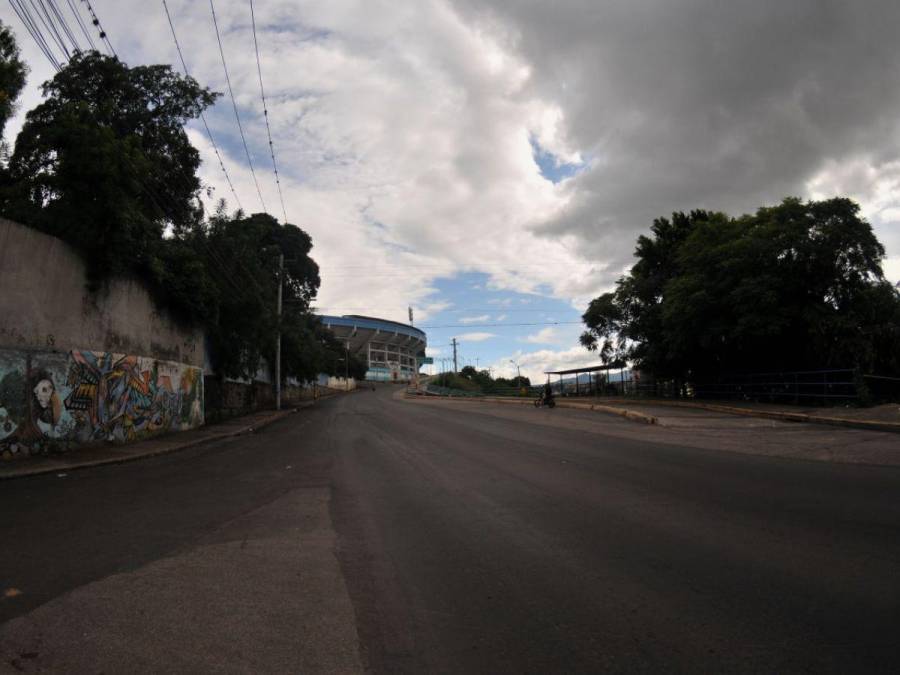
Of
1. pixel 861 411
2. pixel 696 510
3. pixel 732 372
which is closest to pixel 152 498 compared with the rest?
pixel 696 510

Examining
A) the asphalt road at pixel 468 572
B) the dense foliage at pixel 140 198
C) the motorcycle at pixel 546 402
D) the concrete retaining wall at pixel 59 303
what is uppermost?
the dense foliage at pixel 140 198

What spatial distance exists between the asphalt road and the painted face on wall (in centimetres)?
377

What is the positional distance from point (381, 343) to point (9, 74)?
139244 mm

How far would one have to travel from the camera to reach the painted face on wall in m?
12.5

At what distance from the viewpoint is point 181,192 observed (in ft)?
83.6

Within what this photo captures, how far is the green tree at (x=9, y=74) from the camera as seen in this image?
15448mm

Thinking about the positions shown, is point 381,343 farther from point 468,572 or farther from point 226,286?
point 468,572

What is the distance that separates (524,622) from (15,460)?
40.2ft

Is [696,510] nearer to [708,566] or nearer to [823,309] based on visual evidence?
[708,566]

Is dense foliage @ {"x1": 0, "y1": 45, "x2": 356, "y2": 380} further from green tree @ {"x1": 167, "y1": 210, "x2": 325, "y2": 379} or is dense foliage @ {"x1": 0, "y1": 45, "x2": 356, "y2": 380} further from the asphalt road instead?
the asphalt road

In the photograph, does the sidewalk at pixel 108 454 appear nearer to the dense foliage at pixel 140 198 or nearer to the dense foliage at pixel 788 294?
the dense foliage at pixel 140 198

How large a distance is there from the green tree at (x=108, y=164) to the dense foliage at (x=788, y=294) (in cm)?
2231

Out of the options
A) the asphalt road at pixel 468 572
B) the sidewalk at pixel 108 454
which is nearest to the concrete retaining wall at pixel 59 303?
the sidewalk at pixel 108 454

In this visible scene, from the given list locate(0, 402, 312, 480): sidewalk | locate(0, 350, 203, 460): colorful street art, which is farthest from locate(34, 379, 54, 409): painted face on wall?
locate(0, 402, 312, 480): sidewalk
